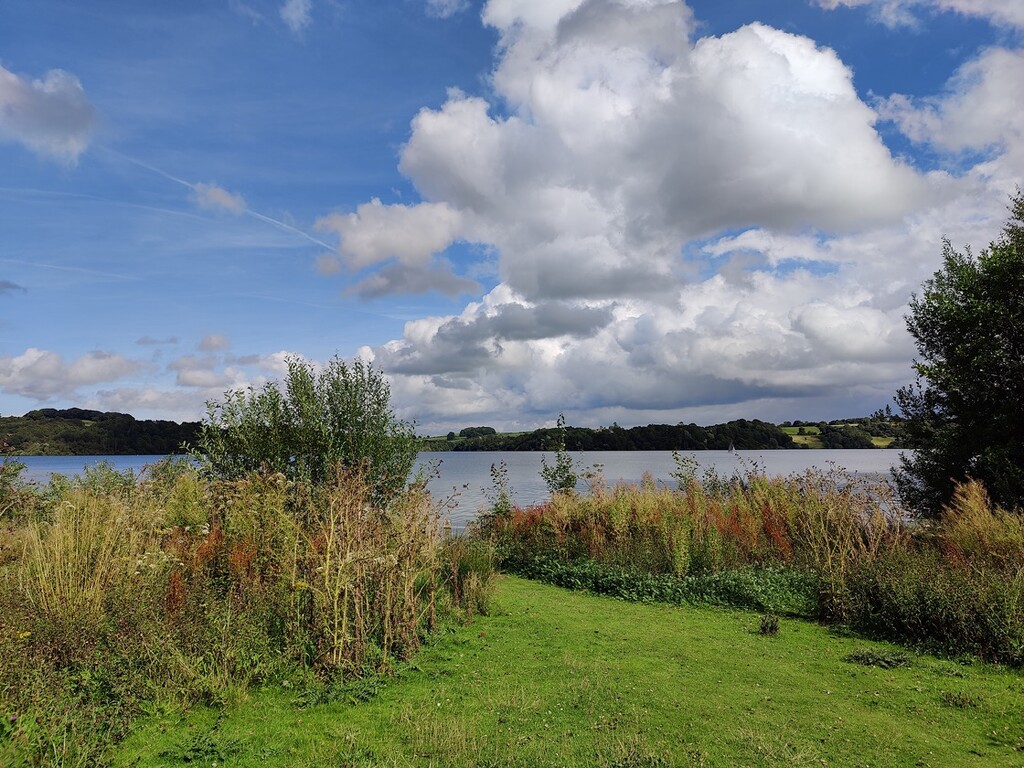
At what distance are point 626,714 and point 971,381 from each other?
48.6ft

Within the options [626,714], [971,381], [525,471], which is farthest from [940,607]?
[525,471]

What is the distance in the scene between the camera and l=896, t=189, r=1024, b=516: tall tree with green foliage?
568 inches

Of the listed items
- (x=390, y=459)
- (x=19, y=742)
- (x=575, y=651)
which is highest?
(x=390, y=459)

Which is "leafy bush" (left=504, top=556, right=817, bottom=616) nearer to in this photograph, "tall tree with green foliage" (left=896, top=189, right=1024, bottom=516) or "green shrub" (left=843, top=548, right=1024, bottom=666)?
"green shrub" (left=843, top=548, right=1024, bottom=666)

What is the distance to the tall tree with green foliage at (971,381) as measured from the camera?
14430mm

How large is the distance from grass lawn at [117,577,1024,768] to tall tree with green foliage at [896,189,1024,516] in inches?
374

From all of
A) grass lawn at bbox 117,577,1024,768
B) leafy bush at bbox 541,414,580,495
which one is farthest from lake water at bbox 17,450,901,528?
grass lawn at bbox 117,577,1024,768

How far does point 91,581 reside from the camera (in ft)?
22.8

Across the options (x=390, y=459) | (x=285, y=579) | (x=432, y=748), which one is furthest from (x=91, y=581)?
(x=390, y=459)

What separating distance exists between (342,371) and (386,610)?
9349 millimetres

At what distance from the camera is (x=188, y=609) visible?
6.73 m

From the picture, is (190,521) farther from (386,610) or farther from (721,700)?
(721,700)

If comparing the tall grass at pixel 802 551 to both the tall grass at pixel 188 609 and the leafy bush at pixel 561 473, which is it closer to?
the leafy bush at pixel 561 473

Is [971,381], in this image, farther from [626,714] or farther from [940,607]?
[626,714]
